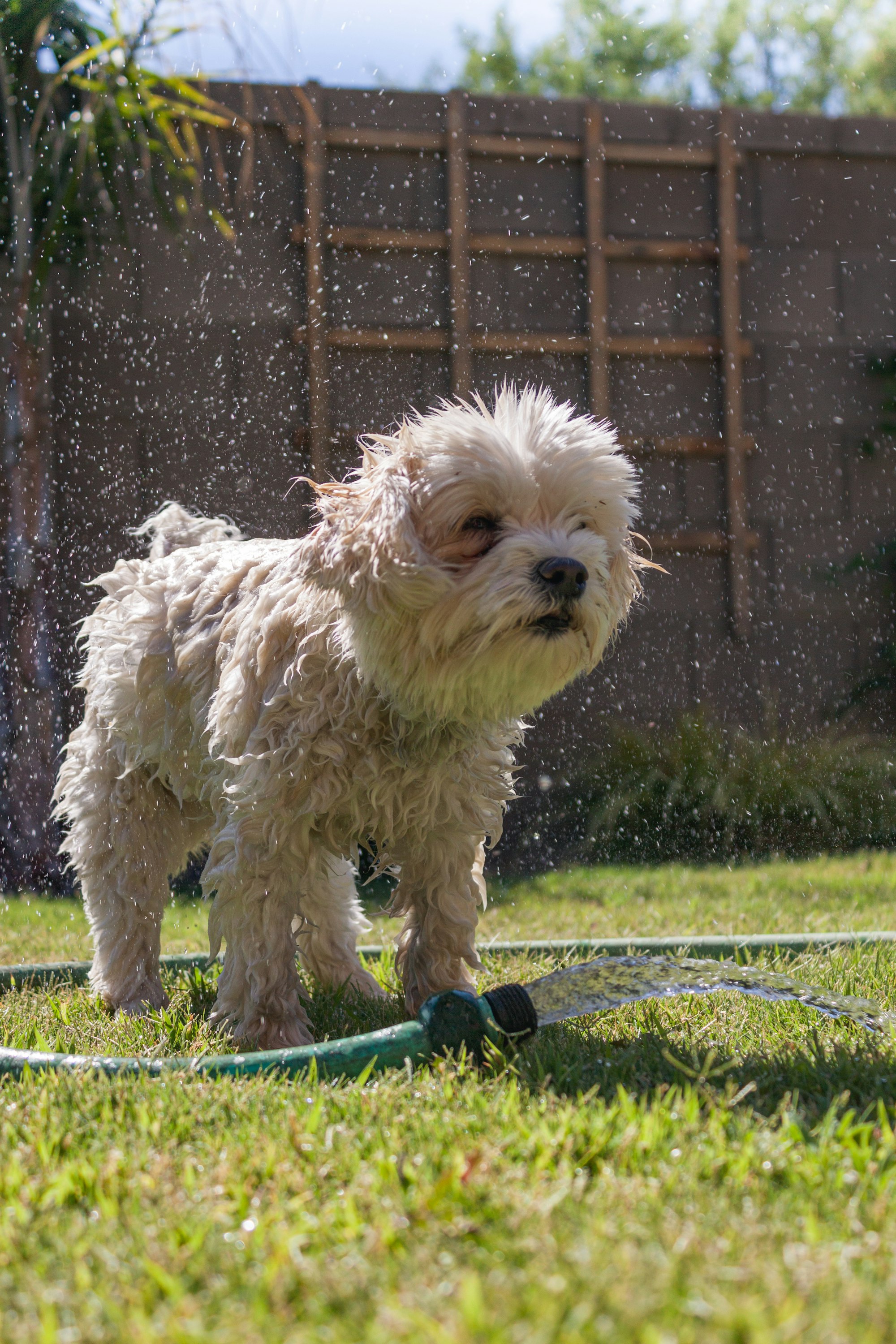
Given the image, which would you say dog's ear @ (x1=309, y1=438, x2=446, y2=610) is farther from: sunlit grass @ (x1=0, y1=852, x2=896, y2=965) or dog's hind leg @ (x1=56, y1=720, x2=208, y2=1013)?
sunlit grass @ (x1=0, y1=852, x2=896, y2=965)

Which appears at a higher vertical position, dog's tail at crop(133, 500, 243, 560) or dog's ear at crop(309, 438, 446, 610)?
dog's tail at crop(133, 500, 243, 560)

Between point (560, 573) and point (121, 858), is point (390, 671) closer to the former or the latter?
point (560, 573)

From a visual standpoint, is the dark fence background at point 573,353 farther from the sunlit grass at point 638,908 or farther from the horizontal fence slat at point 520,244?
the sunlit grass at point 638,908

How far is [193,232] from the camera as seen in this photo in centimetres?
705

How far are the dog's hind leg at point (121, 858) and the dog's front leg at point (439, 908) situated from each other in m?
0.77

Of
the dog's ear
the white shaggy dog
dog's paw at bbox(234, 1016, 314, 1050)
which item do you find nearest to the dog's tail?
the white shaggy dog

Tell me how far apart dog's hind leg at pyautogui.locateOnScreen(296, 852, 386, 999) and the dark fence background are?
340 cm

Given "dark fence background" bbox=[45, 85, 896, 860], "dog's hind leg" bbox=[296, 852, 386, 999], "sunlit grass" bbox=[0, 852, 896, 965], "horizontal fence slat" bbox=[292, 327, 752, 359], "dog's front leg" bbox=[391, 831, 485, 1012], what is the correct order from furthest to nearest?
1. "horizontal fence slat" bbox=[292, 327, 752, 359]
2. "dark fence background" bbox=[45, 85, 896, 860]
3. "sunlit grass" bbox=[0, 852, 896, 965]
4. "dog's hind leg" bbox=[296, 852, 386, 999]
5. "dog's front leg" bbox=[391, 831, 485, 1012]

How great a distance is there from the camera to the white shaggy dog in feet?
8.23

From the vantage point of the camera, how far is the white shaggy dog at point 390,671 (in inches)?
98.8

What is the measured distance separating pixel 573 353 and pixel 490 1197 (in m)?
6.38

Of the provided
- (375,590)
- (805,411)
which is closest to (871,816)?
(805,411)

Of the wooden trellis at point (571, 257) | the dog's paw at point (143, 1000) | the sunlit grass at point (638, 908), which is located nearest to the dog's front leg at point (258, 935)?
the dog's paw at point (143, 1000)

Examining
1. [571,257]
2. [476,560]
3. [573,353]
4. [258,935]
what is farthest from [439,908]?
[571,257]
